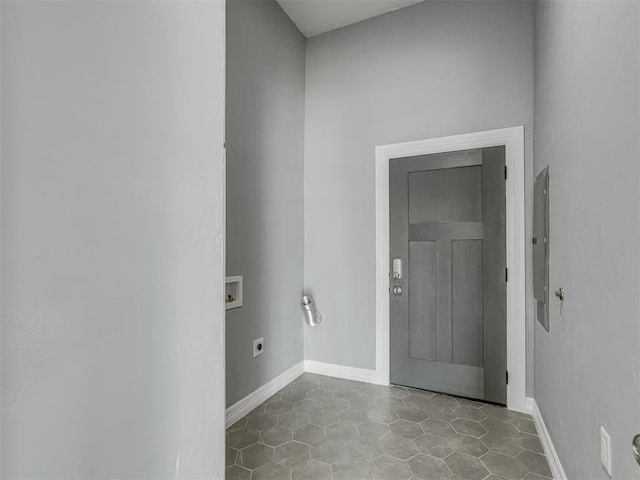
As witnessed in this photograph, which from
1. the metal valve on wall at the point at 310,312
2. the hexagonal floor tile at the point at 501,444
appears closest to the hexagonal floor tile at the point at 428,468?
the hexagonal floor tile at the point at 501,444

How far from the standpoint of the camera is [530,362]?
240 cm

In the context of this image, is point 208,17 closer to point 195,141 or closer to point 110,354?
point 195,141

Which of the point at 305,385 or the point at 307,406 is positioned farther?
the point at 305,385

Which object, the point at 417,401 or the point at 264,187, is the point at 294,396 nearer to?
the point at 417,401

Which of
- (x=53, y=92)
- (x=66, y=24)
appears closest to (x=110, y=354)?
(x=53, y=92)

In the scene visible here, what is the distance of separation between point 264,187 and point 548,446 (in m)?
2.37

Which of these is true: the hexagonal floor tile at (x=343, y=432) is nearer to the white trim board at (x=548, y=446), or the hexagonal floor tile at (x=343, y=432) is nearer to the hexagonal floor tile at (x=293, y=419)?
the hexagonal floor tile at (x=293, y=419)

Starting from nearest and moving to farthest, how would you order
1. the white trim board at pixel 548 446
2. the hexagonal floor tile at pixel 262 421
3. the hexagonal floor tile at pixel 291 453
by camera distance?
the white trim board at pixel 548 446 < the hexagonal floor tile at pixel 291 453 < the hexagonal floor tile at pixel 262 421

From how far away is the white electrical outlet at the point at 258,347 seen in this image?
2.57 metres

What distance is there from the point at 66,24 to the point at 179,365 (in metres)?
0.77

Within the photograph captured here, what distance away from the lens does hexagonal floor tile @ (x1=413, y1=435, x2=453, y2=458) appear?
6.33ft

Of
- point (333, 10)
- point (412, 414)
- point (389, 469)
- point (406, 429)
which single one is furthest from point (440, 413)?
point (333, 10)

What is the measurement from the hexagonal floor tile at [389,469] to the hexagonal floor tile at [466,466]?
0.79 ft

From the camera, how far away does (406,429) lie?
217 cm
